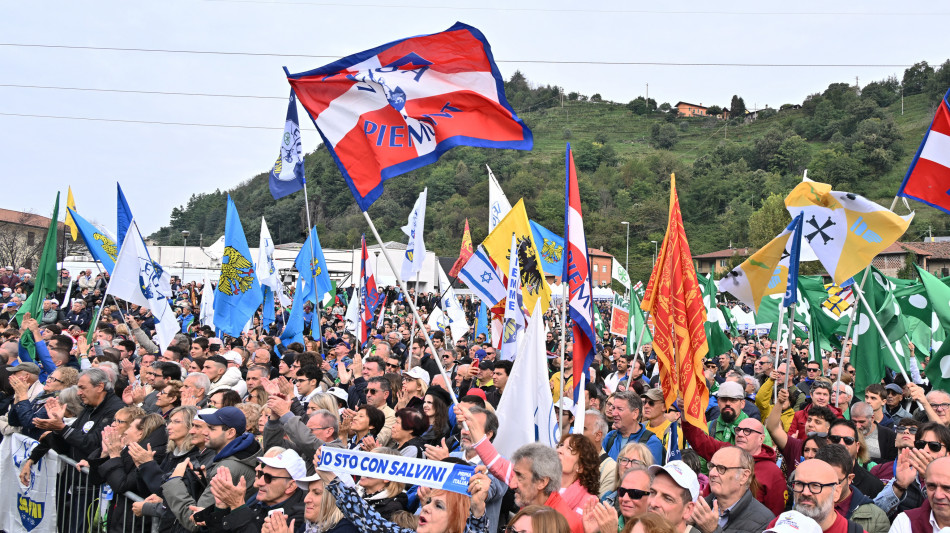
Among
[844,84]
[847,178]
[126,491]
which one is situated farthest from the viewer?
[844,84]

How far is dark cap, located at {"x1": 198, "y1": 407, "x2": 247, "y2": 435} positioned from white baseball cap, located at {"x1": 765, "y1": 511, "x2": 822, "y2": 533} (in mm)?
3821

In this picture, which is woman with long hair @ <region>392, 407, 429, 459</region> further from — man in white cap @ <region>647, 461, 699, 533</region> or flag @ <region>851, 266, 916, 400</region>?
flag @ <region>851, 266, 916, 400</region>

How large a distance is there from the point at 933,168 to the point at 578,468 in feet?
18.8

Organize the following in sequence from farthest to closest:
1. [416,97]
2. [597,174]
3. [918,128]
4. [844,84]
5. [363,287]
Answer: [844,84] < [597,174] < [918,128] < [363,287] < [416,97]

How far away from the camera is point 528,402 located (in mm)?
5660

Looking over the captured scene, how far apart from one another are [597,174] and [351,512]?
155 metres

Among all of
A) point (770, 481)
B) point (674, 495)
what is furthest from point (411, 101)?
point (770, 481)

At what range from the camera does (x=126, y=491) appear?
248 inches

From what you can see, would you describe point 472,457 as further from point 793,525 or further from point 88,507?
point 88,507

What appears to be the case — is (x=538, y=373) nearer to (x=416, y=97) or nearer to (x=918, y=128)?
(x=416, y=97)

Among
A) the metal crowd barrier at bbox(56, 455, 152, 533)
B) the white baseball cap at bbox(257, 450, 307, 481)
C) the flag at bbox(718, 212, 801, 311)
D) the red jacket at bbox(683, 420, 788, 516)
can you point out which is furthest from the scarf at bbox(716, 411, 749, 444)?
the metal crowd barrier at bbox(56, 455, 152, 533)

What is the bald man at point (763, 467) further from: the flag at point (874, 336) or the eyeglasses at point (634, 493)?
the flag at point (874, 336)

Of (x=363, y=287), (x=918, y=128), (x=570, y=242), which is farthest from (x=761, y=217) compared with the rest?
(x=570, y=242)

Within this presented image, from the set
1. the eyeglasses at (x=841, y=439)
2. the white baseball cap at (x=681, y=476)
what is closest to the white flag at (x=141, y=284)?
the eyeglasses at (x=841, y=439)
